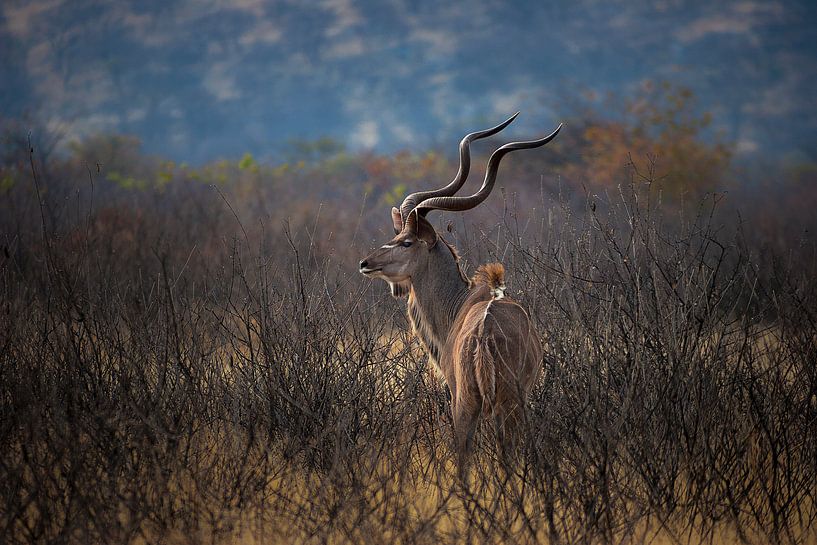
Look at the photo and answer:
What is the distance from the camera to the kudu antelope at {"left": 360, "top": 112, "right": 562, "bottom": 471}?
17.7 ft

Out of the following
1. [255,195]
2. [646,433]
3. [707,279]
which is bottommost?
[255,195]

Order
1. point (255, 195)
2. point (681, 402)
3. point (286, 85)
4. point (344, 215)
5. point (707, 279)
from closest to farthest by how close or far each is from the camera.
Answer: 1. point (681, 402)
2. point (707, 279)
3. point (344, 215)
4. point (255, 195)
5. point (286, 85)

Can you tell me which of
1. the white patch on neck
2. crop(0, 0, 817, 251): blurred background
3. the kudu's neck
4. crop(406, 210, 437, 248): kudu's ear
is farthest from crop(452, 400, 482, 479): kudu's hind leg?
crop(0, 0, 817, 251): blurred background

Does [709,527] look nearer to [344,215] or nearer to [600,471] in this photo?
[600,471]

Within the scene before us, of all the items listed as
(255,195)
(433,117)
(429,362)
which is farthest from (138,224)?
(433,117)

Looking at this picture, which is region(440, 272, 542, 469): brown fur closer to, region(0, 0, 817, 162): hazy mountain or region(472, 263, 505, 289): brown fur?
region(472, 263, 505, 289): brown fur

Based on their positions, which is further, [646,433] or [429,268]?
[429,268]

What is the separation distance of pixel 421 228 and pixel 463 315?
2.43 ft

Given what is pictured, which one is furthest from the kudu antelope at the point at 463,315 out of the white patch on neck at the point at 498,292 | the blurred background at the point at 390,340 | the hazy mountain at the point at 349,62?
the hazy mountain at the point at 349,62

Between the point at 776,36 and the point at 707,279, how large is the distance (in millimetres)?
87059

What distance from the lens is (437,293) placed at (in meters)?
6.81

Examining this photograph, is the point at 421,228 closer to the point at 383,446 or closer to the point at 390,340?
the point at 390,340

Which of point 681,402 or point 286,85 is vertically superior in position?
point 681,402

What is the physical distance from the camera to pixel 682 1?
9825 centimetres
